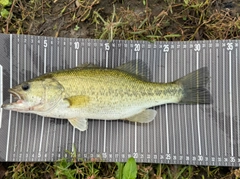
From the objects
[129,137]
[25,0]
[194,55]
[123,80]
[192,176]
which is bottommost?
[192,176]

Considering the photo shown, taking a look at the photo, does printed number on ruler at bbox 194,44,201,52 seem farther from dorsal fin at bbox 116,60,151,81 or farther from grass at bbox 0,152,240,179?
grass at bbox 0,152,240,179

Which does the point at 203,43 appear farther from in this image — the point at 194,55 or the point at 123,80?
the point at 123,80

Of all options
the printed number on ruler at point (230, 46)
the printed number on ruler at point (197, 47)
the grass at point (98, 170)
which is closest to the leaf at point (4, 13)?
the grass at point (98, 170)

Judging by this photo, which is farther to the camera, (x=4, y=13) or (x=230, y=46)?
(x=4, y=13)

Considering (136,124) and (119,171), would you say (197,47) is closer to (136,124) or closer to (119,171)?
(136,124)

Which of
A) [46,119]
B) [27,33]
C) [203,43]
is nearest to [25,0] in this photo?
[27,33]

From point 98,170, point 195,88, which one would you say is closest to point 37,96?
point 98,170

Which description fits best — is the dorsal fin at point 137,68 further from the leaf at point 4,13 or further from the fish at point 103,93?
the leaf at point 4,13
